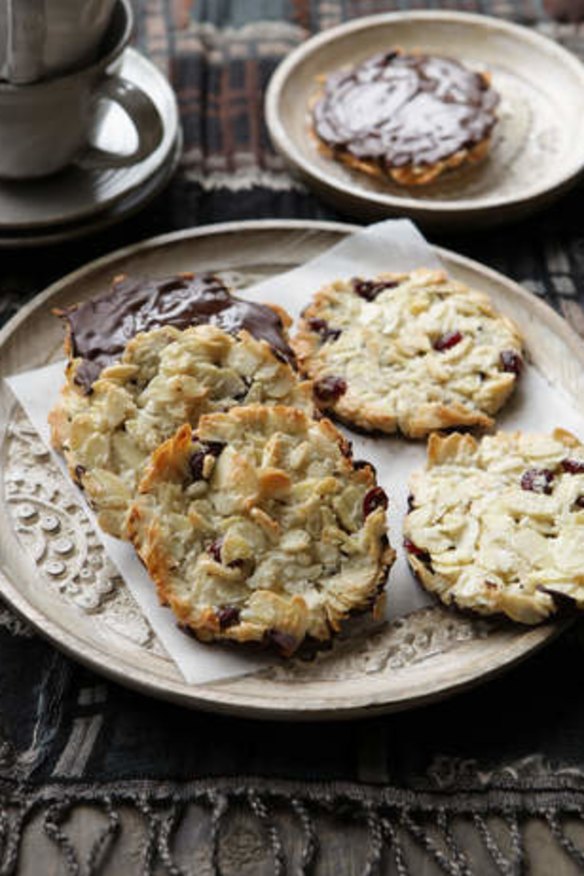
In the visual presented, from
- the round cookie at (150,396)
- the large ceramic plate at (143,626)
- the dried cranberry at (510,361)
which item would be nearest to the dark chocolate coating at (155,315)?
the round cookie at (150,396)

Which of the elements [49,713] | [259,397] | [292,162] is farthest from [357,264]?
[49,713]

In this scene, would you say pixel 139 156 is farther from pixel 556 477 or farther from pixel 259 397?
pixel 556 477

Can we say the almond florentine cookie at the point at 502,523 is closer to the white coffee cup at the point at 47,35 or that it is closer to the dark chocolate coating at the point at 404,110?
the dark chocolate coating at the point at 404,110

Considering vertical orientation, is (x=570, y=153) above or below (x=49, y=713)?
above

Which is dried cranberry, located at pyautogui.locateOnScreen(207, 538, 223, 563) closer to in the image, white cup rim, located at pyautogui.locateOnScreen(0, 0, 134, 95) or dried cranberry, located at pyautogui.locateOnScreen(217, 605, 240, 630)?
dried cranberry, located at pyautogui.locateOnScreen(217, 605, 240, 630)

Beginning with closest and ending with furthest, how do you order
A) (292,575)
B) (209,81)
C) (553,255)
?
(292,575) < (553,255) < (209,81)

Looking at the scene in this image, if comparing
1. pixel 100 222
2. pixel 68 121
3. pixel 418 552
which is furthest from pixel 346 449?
pixel 68 121
